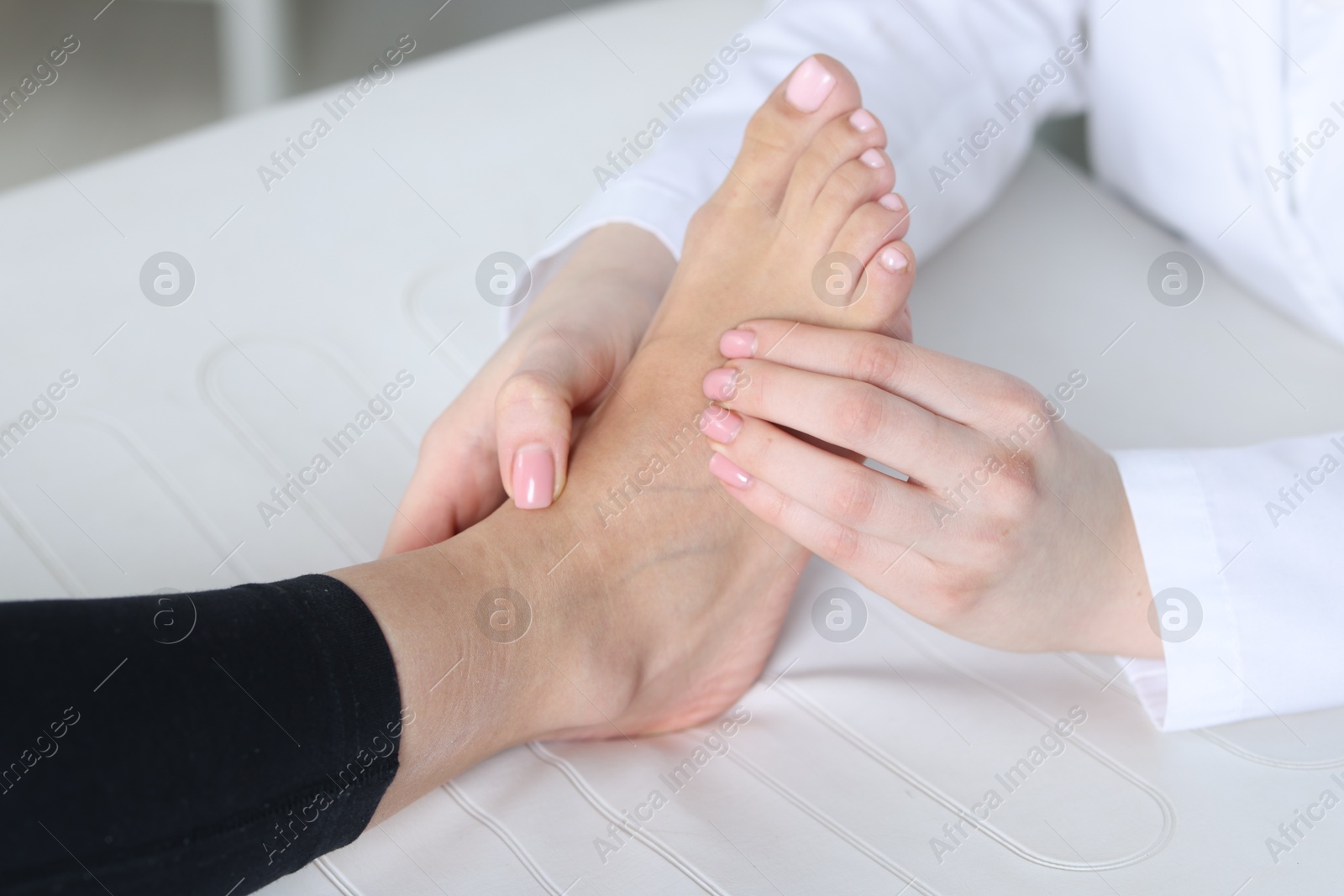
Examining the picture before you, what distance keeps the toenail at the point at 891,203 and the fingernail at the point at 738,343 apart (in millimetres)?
129

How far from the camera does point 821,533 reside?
2.25ft

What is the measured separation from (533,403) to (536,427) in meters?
0.02

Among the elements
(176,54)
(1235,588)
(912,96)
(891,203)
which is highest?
(176,54)

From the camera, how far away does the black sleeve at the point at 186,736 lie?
0.48 metres

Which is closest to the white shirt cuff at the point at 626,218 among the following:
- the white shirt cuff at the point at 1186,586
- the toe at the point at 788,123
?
the toe at the point at 788,123

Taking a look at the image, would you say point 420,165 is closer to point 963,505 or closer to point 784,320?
point 784,320

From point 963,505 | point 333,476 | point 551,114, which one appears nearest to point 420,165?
point 551,114

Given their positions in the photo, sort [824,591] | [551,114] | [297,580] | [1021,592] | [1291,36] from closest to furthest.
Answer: [297,580]
[1021,592]
[824,591]
[1291,36]
[551,114]

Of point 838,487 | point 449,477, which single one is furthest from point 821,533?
point 449,477

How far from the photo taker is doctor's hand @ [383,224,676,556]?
718 mm

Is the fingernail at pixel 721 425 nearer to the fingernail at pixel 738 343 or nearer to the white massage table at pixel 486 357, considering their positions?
the fingernail at pixel 738 343

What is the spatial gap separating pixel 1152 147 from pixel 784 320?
617 millimetres

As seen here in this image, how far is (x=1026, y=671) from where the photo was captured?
80cm

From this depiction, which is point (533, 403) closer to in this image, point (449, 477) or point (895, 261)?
point (449, 477)
